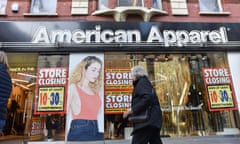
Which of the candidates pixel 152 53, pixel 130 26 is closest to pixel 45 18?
pixel 130 26

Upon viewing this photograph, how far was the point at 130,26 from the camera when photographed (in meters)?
6.97

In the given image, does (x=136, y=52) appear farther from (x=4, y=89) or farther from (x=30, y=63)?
(x=4, y=89)

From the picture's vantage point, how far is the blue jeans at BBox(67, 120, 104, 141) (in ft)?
19.8

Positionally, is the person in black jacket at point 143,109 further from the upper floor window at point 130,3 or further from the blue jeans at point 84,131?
the upper floor window at point 130,3

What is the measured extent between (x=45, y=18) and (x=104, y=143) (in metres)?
4.72

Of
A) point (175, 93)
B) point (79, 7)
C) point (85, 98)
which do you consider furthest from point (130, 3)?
point (85, 98)

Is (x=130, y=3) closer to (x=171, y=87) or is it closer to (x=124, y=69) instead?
(x=124, y=69)

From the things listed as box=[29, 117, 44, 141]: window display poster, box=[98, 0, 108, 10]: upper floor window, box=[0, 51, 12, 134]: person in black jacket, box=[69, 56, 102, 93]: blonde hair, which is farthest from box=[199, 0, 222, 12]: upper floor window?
box=[0, 51, 12, 134]: person in black jacket

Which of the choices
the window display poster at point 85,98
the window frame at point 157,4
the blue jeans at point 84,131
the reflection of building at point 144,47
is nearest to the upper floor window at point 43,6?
the reflection of building at point 144,47

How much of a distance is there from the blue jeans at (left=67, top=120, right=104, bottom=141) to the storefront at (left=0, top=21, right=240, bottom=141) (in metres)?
0.16

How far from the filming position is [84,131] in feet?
20.0

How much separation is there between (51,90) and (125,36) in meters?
3.00

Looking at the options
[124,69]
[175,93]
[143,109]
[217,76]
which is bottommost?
[143,109]

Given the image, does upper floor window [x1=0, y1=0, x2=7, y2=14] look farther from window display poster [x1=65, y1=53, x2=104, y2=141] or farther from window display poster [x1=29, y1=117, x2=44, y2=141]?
window display poster [x1=29, y1=117, x2=44, y2=141]
